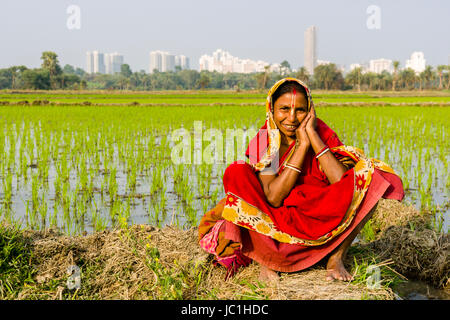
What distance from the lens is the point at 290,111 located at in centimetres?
209

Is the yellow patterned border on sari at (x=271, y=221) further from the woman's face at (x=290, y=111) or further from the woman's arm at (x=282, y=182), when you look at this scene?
the woman's face at (x=290, y=111)

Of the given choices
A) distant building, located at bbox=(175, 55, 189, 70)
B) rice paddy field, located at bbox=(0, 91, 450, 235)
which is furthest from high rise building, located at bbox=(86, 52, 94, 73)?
rice paddy field, located at bbox=(0, 91, 450, 235)

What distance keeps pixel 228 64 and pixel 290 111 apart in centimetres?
11673

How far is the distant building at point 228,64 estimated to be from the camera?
109250mm

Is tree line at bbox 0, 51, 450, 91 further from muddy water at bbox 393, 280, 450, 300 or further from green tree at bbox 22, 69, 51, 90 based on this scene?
muddy water at bbox 393, 280, 450, 300

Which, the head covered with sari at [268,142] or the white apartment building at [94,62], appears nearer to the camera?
the head covered with sari at [268,142]

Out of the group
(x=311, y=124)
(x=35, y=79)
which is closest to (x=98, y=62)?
(x=35, y=79)

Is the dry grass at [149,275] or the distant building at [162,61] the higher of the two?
the distant building at [162,61]

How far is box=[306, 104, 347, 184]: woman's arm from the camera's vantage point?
2.01 metres

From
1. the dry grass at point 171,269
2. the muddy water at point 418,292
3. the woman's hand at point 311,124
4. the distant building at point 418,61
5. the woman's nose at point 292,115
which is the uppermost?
the distant building at point 418,61

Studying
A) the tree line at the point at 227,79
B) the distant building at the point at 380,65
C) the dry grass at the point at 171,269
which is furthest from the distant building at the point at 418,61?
the dry grass at the point at 171,269

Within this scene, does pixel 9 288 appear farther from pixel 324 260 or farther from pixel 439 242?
pixel 439 242

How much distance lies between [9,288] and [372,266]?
1762mm
